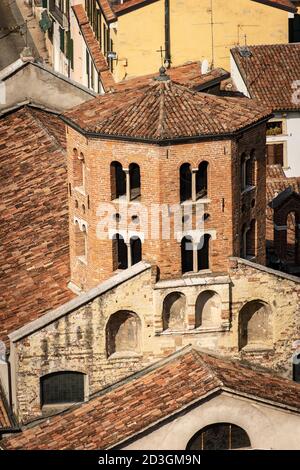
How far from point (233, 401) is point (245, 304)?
527 cm

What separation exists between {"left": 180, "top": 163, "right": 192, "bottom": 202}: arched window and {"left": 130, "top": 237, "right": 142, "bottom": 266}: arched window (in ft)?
7.12

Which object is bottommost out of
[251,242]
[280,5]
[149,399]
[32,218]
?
[149,399]

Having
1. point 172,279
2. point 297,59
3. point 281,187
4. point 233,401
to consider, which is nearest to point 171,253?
point 172,279

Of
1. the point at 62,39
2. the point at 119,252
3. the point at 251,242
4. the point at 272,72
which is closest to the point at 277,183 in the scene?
the point at 272,72

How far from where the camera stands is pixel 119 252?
73000 millimetres

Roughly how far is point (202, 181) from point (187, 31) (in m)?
38.1

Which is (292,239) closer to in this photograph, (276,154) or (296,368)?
(296,368)

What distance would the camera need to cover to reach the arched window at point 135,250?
238ft

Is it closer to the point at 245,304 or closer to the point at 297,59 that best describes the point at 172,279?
the point at 245,304

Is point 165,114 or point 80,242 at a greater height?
point 165,114

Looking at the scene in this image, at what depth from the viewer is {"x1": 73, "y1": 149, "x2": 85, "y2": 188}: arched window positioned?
7362 centimetres

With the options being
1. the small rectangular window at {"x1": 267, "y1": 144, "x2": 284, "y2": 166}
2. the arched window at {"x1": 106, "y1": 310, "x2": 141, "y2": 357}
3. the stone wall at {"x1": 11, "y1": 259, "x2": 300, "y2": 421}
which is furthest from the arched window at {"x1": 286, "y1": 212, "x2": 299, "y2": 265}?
the small rectangular window at {"x1": 267, "y1": 144, "x2": 284, "y2": 166}

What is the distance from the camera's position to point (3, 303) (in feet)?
253
